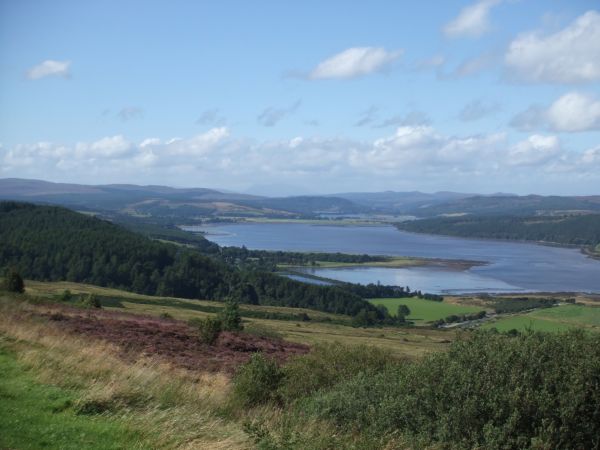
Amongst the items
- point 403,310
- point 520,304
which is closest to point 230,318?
point 403,310

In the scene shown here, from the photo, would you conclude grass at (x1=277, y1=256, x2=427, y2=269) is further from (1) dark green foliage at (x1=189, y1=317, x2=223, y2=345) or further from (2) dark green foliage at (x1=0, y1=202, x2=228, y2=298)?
(1) dark green foliage at (x1=189, y1=317, x2=223, y2=345)

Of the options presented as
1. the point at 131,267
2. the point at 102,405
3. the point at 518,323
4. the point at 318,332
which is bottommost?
the point at 518,323

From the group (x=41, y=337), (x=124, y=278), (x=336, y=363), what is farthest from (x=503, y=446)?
(x=124, y=278)

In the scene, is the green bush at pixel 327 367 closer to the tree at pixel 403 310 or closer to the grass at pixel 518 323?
the grass at pixel 518 323

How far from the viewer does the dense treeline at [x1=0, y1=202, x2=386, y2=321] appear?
335ft

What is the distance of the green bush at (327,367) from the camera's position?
1500 centimetres

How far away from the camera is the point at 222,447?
26.2 ft

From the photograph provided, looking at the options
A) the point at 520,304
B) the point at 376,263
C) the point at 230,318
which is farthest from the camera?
the point at 376,263

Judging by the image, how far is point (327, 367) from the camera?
618 inches

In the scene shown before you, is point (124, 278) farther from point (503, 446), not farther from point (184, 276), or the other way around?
point (503, 446)

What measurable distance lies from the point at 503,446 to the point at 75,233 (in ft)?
378

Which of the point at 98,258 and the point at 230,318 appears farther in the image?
the point at 98,258

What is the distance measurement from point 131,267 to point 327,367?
97716 millimetres

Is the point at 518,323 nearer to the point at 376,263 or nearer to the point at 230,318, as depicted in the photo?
the point at 230,318
